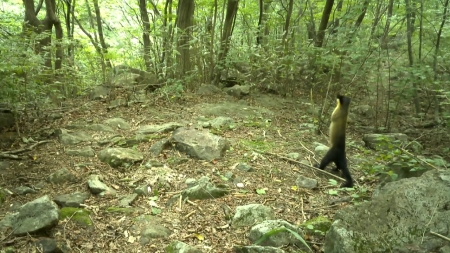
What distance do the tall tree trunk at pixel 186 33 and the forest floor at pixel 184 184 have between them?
2.42 m

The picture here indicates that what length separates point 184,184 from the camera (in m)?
5.12

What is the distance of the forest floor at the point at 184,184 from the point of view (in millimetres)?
3807

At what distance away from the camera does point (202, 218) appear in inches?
170

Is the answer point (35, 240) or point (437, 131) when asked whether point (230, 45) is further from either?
point (35, 240)

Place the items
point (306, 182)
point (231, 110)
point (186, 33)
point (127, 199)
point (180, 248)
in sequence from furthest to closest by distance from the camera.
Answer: point (186, 33) < point (231, 110) < point (306, 182) < point (127, 199) < point (180, 248)

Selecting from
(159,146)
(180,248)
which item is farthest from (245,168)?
(180,248)

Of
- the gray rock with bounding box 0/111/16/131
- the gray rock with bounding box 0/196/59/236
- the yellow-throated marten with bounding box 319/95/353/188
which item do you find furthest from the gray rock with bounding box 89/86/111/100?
the yellow-throated marten with bounding box 319/95/353/188

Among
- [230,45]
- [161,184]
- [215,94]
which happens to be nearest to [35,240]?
[161,184]

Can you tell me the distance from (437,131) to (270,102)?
4.87 meters

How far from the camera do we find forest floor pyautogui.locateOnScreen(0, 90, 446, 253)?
3807 millimetres

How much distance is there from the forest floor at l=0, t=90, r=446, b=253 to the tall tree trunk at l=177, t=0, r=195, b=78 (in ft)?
7.92

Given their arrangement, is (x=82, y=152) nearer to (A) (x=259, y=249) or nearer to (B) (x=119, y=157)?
(B) (x=119, y=157)

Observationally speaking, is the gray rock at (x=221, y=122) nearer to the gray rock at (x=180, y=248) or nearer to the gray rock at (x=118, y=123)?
the gray rock at (x=118, y=123)

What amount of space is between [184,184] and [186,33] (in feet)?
22.2
